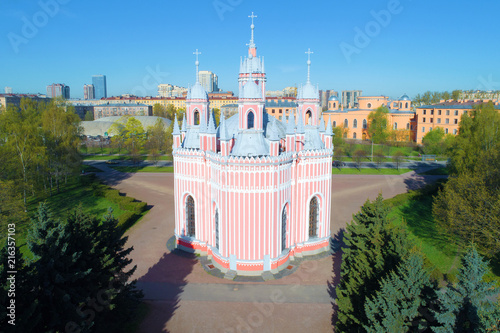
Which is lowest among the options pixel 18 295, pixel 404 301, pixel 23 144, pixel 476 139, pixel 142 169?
pixel 142 169

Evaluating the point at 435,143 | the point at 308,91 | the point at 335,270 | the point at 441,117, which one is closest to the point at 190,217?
the point at 335,270

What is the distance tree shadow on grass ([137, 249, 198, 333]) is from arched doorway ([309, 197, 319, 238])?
28.2 ft

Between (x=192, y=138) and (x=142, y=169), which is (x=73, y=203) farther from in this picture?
(x=142, y=169)

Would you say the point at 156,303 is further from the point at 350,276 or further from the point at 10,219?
the point at 10,219

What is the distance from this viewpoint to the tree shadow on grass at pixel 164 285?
58.1 feet

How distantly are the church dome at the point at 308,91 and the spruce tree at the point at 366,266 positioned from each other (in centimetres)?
1072

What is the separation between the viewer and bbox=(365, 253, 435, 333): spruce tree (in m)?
11.8

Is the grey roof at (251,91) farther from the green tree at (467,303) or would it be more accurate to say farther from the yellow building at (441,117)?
the yellow building at (441,117)

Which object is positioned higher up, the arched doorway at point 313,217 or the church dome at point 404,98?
the church dome at point 404,98

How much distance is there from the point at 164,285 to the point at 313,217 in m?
11.3

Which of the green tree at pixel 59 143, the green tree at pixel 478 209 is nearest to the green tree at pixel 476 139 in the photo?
the green tree at pixel 478 209

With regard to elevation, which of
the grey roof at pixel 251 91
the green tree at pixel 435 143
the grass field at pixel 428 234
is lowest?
the grass field at pixel 428 234

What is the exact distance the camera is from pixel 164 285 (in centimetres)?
2092

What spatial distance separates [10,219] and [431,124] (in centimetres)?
7976
